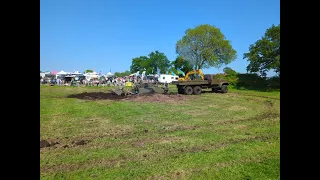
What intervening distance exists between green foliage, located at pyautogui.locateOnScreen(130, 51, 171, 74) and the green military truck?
85.6 feet

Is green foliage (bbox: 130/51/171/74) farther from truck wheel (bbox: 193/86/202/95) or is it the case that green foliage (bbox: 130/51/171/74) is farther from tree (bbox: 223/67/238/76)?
truck wheel (bbox: 193/86/202/95)

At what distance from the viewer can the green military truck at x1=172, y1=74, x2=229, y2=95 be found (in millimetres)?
19297

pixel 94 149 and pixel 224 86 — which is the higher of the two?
pixel 224 86

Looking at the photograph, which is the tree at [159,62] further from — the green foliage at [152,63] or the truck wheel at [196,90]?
the truck wheel at [196,90]

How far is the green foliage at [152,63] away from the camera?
1868 inches

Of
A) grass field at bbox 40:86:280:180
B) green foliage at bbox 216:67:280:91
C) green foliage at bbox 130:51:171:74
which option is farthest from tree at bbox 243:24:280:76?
green foliage at bbox 130:51:171:74

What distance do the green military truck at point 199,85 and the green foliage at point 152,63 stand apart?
85.6 ft

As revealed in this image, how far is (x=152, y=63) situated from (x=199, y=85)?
3424cm

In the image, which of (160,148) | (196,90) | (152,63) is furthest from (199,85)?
(152,63)

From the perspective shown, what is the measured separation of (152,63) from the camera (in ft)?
175
